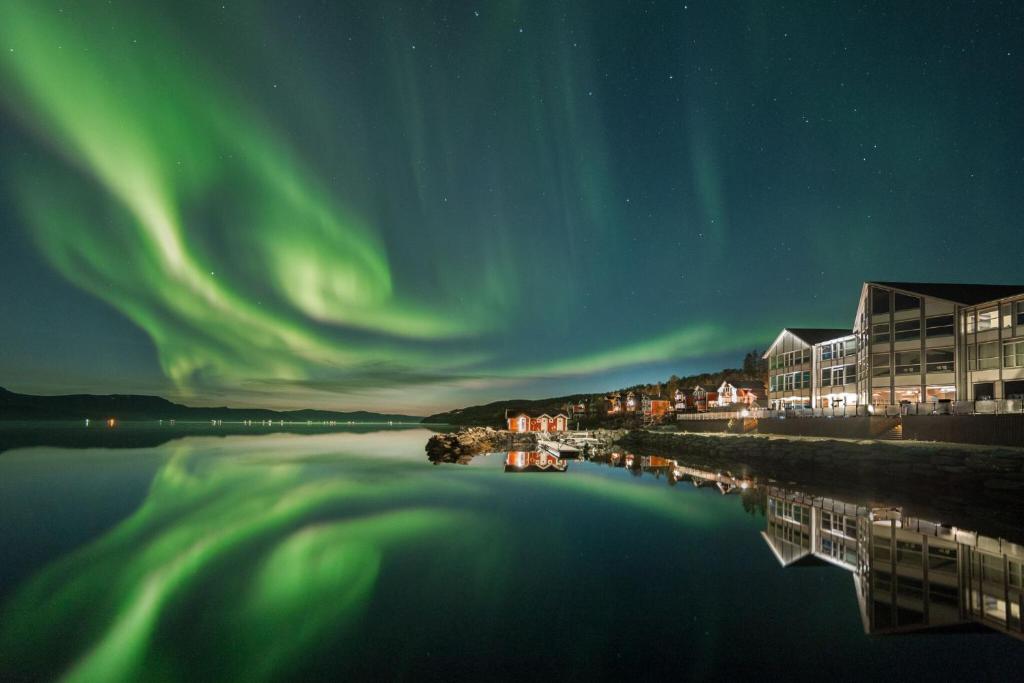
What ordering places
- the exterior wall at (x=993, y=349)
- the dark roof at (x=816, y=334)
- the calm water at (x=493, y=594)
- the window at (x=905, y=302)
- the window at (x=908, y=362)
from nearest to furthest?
1. the calm water at (x=493, y=594)
2. the exterior wall at (x=993, y=349)
3. the window at (x=908, y=362)
4. the window at (x=905, y=302)
5. the dark roof at (x=816, y=334)

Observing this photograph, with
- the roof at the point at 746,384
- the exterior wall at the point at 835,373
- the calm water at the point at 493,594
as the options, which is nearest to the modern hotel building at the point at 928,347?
the exterior wall at the point at 835,373

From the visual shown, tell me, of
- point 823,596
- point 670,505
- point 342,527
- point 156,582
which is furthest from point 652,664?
point 670,505

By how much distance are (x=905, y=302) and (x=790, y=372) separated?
895 inches

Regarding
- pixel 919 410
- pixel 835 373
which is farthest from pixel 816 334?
pixel 919 410

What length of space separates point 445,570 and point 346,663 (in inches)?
242

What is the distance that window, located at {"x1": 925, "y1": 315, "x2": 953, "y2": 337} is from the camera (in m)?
44.4

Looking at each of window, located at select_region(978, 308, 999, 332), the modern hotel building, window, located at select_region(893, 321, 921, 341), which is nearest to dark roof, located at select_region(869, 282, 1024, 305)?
the modern hotel building

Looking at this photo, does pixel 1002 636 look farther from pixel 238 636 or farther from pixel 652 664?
pixel 238 636

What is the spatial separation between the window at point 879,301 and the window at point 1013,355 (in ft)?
37.2

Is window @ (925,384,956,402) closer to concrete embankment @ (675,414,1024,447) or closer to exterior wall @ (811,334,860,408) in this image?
exterior wall @ (811,334,860,408)

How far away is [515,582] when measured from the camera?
13.6m

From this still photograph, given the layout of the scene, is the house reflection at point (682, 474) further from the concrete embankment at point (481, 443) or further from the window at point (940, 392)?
the window at point (940, 392)

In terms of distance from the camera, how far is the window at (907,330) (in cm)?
4672

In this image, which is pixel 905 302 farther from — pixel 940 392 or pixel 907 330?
pixel 940 392
